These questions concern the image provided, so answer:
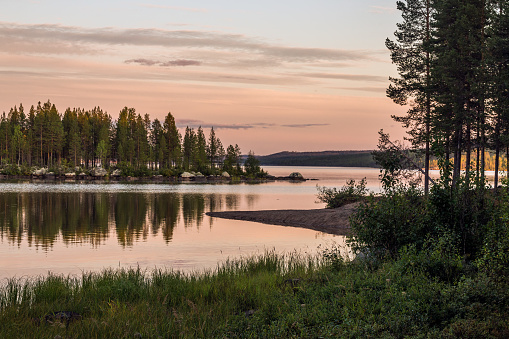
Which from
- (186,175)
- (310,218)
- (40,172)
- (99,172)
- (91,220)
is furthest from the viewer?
(186,175)

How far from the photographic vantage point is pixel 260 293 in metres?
12.7

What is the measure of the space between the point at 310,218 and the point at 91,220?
16.0m

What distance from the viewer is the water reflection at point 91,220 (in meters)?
29.4

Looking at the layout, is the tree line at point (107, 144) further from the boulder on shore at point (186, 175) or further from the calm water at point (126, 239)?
the calm water at point (126, 239)

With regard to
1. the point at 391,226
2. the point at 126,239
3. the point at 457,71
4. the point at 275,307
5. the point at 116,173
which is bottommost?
the point at 126,239

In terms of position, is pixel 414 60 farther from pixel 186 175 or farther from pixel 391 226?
pixel 186 175

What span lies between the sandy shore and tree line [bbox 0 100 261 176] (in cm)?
9961

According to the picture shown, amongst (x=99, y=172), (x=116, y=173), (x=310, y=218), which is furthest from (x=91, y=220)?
(x=116, y=173)

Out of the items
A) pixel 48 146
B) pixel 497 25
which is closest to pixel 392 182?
pixel 497 25

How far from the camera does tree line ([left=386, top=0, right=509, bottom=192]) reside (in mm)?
40906

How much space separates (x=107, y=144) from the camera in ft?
519

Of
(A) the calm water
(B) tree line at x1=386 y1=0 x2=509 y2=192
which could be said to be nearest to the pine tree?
(B) tree line at x1=386 y1=0 x2=509 y2=192

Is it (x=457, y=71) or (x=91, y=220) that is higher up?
(x=457, y=71)

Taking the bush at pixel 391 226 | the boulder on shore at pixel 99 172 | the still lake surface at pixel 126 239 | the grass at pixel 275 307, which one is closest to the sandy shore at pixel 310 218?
the still lake surface at pixel 126 239
